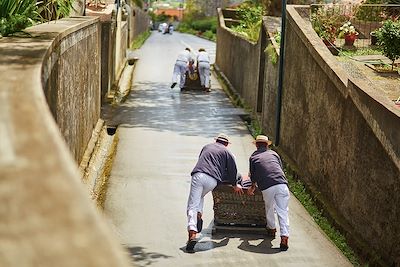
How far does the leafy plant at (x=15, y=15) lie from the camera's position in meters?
9.01

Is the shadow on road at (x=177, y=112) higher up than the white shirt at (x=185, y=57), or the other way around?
the white shirt at (x=185, y=57)

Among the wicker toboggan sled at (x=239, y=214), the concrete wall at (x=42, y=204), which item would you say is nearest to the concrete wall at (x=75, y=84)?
the wicker toboggan sled at (x=239, y=214)

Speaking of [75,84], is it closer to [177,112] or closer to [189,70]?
[177,112]

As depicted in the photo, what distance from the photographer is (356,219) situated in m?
9.44

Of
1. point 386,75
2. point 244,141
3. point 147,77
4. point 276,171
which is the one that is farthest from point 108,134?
point 147,77

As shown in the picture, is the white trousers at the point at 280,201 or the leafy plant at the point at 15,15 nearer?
the leafy plant at the point at 15,15

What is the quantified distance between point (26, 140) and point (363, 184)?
682cm

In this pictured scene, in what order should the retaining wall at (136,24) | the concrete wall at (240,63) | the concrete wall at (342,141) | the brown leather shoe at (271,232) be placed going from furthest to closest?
the retaining wall at (136,24), the concrete wall at (240,63), the brown leather shoe at (271,232), the concrete wall at (342,141)

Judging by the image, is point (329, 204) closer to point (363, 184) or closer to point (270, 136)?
point (363, 184)

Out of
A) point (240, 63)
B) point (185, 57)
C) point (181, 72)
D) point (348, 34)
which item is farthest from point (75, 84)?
point (185, 57)

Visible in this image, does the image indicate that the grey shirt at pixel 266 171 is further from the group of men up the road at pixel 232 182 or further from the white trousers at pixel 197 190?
the white trousers at pixel 197 190

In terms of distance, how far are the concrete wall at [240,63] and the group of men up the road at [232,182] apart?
9.59 m

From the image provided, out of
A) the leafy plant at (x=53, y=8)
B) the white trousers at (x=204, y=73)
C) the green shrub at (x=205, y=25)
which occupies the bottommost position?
the green shrub at (x=205, y=25)

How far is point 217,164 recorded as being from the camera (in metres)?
9.30
